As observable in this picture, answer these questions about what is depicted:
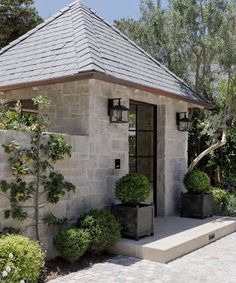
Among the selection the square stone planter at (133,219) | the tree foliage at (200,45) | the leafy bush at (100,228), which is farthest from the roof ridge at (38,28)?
the leafy bush at (100,228)

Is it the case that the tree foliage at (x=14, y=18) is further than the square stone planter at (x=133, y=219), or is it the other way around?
→ the tree foliage at (x=14, y=18)

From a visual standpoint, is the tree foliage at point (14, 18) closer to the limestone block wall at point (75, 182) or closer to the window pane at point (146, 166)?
the window pane at point (146, 166)

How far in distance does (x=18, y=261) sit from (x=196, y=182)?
19.2 feet

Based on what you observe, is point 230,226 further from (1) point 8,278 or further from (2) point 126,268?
(1) point 8,278

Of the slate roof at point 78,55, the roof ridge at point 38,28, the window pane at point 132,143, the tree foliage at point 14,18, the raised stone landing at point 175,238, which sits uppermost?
the tree foliage at point 14,18

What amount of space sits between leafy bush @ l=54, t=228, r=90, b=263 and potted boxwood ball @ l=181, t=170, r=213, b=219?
4265 millimetres

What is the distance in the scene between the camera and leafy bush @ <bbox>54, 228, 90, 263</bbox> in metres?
6.32

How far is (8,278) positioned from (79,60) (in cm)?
421

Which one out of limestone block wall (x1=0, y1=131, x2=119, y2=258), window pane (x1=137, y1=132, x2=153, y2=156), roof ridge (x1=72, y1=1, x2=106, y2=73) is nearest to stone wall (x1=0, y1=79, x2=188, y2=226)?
limestone block wall (x1=0, y1=131, x2=119, y2=258)

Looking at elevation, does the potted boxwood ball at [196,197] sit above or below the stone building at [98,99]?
below

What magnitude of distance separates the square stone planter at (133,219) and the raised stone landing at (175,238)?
0.15 metres

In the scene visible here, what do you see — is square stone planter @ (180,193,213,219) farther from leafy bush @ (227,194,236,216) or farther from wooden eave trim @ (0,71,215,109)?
wooden eave trim @ (0,71,215,109)

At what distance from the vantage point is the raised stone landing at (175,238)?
6992 millimetres

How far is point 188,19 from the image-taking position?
1135 centimetres
